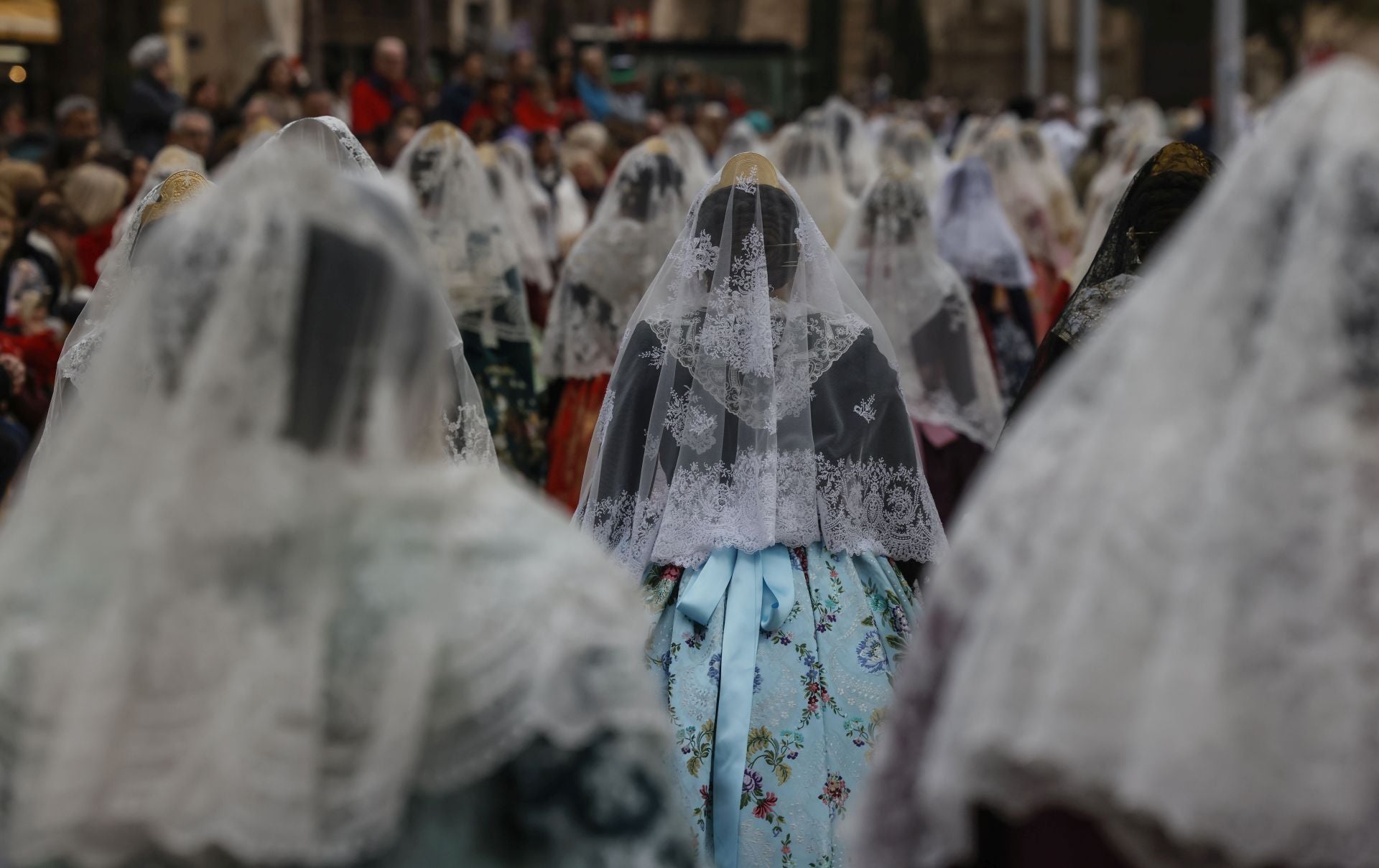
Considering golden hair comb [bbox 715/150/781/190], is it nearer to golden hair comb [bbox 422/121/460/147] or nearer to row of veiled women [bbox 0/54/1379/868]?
row of veiled women [bbox 0/54/1379/868]

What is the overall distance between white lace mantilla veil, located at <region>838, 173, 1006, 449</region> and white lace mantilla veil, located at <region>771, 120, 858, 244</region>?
101 inches

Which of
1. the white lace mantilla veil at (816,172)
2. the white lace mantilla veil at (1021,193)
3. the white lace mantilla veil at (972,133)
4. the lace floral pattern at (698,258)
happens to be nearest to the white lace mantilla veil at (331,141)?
the lace floral pattern at (698,258)

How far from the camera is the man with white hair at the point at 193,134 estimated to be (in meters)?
10.3

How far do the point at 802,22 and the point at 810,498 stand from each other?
3698 cm

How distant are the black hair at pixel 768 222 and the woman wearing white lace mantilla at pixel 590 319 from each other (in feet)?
8.41

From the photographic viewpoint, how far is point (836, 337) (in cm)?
423

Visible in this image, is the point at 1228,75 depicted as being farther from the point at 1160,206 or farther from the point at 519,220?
the point at 1160,206

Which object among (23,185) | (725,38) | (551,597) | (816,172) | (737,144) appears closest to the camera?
(551,597)

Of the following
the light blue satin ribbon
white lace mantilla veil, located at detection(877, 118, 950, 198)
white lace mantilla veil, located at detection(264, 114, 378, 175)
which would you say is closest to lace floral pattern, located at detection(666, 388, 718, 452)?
the light blue satin ribbon

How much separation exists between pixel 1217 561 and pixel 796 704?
87.7 inches

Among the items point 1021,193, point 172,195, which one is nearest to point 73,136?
point 1021,193

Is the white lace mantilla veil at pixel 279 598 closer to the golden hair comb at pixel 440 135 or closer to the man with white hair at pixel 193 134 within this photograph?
the golden hair comb at pixel 440 135

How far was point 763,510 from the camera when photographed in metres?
4.05

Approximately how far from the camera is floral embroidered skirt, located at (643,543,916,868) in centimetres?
387
